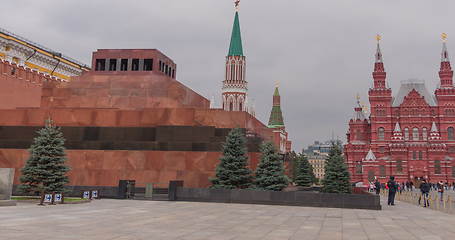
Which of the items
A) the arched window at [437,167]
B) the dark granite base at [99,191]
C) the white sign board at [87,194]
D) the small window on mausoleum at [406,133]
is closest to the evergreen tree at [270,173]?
the dark granite base at [99,191]

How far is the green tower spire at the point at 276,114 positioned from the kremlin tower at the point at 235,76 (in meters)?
26.5

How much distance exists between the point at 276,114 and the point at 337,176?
10355 centimetres

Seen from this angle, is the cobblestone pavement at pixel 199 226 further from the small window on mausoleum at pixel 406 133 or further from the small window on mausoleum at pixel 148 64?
the small window on mausoleum at pixel 406 133

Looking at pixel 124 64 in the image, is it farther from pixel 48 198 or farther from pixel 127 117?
pixel 48 198

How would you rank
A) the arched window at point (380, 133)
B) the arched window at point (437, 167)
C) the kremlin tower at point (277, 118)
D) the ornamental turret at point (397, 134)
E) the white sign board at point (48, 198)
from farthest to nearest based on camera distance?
the kremlin tower at point (277, 118), the arched window at point (380, 133), the ornamental turret at point (397, 134), the arched window at point (437, 167), the white sign board at point (48, 198)

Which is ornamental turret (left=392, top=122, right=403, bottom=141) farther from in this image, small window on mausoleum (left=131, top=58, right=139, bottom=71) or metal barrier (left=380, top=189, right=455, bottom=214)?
small window on mausoleum (left=131, top=58, right=139, bottom=71)

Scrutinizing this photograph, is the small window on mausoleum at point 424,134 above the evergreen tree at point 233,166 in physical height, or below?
above

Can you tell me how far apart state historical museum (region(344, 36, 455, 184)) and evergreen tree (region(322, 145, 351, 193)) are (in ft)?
172

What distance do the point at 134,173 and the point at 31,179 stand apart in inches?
223

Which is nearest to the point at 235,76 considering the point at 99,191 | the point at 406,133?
the point at 406,133

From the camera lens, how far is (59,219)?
37.9 feet

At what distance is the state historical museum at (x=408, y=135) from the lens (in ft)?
228

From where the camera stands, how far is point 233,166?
20.6 m

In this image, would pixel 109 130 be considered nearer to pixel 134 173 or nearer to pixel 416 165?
pixel 134 173
